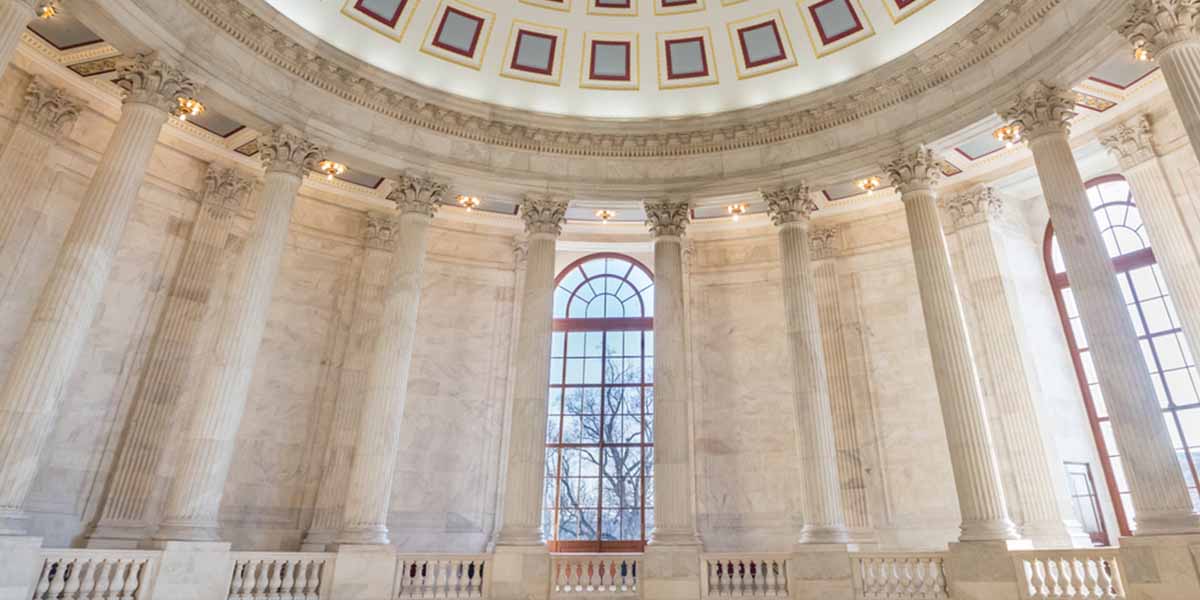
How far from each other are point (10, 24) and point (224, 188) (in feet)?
22.0

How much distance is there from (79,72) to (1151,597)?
23065 mm

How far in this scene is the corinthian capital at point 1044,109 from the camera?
43.5ft

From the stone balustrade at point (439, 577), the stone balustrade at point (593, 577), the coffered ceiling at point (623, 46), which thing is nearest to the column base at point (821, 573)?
the stone balustrade at point (593, 577)

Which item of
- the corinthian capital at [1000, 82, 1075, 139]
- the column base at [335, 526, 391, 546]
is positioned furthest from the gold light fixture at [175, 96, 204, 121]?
the corinthian capital at [1000, 82, 1075, 139]

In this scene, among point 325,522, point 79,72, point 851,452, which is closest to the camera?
point 79,72

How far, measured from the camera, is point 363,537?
45.0ft

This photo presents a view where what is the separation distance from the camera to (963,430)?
1338cm

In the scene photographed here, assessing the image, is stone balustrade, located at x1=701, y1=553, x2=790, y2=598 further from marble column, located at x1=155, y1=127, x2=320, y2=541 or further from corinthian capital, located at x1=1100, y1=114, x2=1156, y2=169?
corinthian capital, located at x1=1100, y1=114, x2=1156, y2=169

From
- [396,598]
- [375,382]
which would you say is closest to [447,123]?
[375,382]

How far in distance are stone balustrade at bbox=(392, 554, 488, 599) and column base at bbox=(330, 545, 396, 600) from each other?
10.6 inches

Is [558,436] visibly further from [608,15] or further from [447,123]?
[608,15]

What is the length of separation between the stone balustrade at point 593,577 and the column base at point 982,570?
6.39m

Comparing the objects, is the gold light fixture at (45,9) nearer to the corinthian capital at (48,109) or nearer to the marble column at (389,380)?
the corinthian capital at (48,109)

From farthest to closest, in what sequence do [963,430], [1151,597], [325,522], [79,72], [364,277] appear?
[364,277] < [325,522] < [79,72] < [963,430] < [1151,597]
